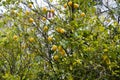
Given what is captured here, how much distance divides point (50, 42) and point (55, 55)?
0.23 m

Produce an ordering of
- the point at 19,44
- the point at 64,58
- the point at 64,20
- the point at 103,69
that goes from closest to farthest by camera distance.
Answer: the point at 103,69, the point at 64,58, the point at 64,20, the point at 19,44

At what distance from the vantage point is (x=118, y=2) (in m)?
3.22

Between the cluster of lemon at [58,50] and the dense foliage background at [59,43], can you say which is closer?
the dense foliage background at [59,43]

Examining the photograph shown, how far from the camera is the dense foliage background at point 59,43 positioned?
8.84ft

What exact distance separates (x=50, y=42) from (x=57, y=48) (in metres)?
0.30

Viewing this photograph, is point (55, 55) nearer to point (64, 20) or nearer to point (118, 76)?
point (64, 20)

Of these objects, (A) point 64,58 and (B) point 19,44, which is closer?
(A) point 64,58

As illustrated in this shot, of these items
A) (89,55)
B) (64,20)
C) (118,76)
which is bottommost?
(118,76)

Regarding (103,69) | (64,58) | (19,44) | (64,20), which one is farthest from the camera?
(19,44)

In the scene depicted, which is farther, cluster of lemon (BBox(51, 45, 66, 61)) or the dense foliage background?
cluster of lemon (BBox(51, 45, 66, 61))

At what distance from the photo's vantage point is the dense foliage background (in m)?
2.69

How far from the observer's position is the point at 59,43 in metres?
2.93

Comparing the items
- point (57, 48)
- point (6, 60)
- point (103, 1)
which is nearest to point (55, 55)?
point (57, 48)

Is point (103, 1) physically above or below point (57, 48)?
above
